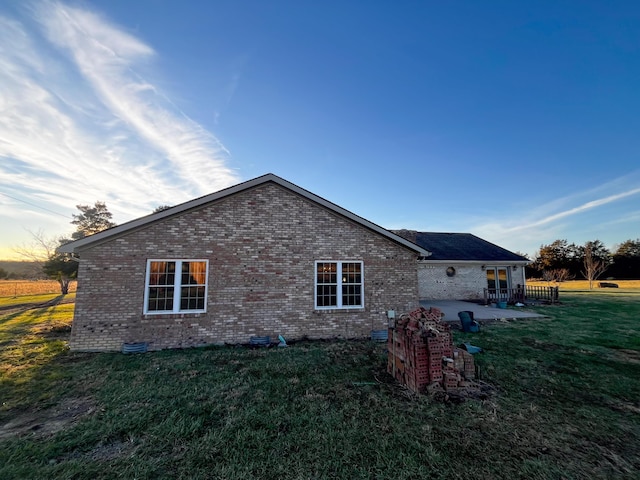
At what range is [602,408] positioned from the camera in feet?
16.3

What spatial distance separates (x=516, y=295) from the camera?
19250 mm

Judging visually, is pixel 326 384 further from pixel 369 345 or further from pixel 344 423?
pixel 369 345

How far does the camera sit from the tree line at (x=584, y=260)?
4303 centimetres

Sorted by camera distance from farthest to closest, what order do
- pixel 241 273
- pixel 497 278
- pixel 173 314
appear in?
pixel 497 278
pixel 241 273
pixel 173 314

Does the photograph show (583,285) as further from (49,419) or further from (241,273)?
(49,419)

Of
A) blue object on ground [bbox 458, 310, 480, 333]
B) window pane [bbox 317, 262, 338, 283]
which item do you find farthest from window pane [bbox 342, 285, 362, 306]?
blue object on ground [bbox 458, 310, 480, 333]

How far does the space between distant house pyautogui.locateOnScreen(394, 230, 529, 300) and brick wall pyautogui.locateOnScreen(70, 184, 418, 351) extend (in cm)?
1023

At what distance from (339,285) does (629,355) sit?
865 centimetres

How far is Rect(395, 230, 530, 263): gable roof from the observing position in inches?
801

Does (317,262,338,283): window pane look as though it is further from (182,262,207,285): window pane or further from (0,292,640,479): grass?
(182,262,207,285): window pane

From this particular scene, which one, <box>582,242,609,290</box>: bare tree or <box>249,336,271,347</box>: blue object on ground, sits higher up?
<box>582,242,609,290</box>: bare tree

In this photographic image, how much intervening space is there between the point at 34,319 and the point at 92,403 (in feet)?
44.1

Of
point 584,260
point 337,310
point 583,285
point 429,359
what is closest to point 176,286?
point 337,310

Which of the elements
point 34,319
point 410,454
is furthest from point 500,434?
point 34,319
